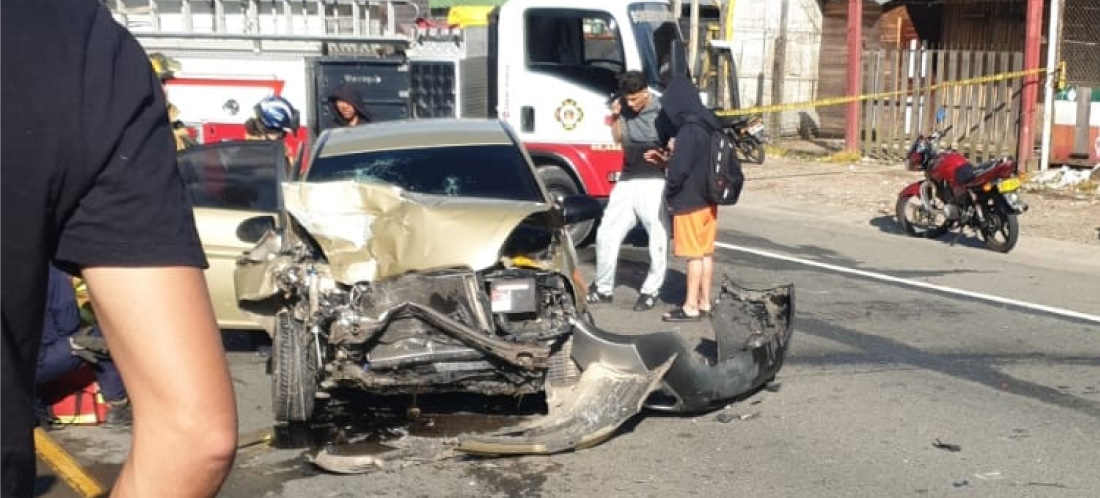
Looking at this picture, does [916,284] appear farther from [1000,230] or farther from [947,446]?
[947,446]

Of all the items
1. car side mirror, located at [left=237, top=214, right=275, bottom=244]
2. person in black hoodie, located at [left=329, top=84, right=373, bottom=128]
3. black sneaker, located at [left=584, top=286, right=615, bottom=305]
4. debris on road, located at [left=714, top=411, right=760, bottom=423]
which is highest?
person in black hoodie, located at [left=329, top=84, right=373, bottom=128]

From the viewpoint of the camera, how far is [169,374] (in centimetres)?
187

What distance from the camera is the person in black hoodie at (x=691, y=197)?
9.51 meters

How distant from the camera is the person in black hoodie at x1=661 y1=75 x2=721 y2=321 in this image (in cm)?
951

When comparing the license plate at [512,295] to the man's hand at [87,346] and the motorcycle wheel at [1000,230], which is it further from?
the motorcycle wheel at [1000,230]

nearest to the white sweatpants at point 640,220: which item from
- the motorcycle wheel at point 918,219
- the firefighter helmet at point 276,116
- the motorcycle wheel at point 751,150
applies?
the firefighter helmet at point 276,116

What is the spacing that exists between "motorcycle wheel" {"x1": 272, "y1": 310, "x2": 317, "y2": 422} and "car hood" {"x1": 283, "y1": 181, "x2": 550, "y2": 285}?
366 millimetres

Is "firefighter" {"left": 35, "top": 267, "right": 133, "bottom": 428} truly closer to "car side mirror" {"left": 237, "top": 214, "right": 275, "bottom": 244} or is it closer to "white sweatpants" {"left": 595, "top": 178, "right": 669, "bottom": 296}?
"car side mirror" {"left": 237, "top": 214, "right": 275, "bottom": 244}

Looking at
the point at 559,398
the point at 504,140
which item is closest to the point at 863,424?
the point at 559,398

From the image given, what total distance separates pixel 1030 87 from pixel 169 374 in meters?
18.5

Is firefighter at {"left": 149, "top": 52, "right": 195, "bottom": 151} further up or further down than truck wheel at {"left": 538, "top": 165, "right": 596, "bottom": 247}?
further up

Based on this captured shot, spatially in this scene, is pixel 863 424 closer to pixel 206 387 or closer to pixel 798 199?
pixel 206 387

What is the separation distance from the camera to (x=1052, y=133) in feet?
61.3

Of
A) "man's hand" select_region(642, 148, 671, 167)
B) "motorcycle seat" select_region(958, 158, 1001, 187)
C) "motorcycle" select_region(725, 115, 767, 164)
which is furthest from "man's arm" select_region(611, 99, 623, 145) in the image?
"motorcycle" select_region(725, 115, 767, 164)
